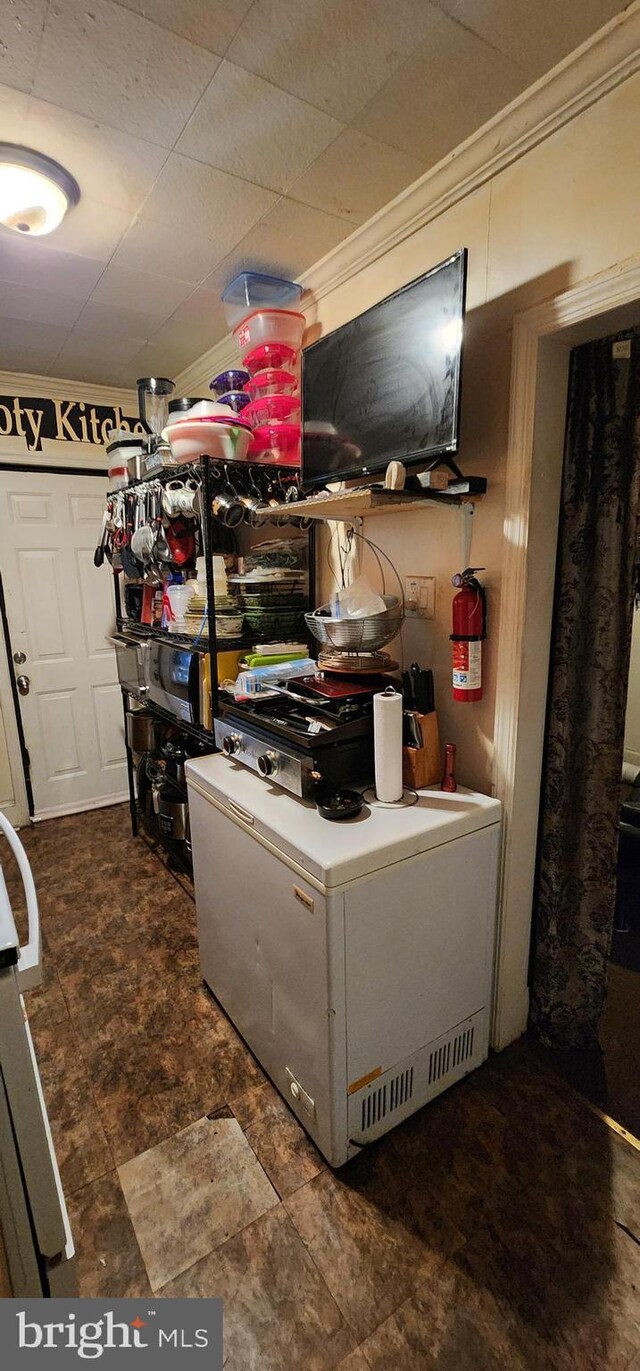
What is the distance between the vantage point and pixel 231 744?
1772 millimetres

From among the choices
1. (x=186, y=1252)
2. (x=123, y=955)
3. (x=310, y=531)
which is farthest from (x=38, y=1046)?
(x=310, y=531)

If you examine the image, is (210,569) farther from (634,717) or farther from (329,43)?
(634,717)

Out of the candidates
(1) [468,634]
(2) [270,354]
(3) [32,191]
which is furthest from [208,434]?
(1) [468,634]

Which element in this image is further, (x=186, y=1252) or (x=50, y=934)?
(x=50, y=934)

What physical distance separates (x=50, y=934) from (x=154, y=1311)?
1.51 metres

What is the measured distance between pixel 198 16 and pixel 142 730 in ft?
7.73

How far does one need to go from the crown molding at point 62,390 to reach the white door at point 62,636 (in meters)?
0.41

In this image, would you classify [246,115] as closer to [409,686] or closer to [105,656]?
[409,686]

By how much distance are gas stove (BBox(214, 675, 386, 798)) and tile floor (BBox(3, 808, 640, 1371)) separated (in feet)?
3.07

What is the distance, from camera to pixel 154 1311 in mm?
1109

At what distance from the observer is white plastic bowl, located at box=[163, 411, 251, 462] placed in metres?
1.96

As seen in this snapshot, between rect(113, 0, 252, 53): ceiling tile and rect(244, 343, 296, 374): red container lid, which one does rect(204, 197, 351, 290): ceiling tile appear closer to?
rect(244, 343, 296, 374): red container lid

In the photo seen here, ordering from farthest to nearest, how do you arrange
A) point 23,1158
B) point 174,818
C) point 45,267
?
point 174,818 < point 45,267 < point 23,1158

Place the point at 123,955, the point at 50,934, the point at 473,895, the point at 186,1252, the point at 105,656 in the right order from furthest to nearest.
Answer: the point at 105,656 < the point at 50,934 < the point at 123,955 < the point at 473,895 < the point at 186,1252
